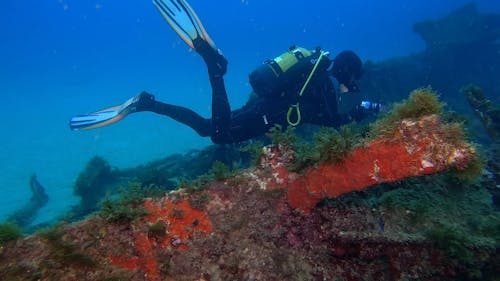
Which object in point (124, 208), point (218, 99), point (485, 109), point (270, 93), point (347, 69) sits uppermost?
point (218, 99)

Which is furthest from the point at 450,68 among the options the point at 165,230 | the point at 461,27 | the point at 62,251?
the point at 62,251

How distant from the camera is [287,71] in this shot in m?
6.87

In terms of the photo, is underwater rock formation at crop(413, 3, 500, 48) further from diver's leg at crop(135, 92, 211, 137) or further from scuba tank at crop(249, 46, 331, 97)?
diver's leg at crop(135, 92, 211, 137)

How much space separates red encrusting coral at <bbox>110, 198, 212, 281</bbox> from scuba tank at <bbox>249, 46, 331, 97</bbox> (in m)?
4.41

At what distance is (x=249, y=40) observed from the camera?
136 meters

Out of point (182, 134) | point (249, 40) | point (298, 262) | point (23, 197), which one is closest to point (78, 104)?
point (182, 134)

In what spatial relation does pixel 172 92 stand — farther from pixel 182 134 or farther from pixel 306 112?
pixel 306 112

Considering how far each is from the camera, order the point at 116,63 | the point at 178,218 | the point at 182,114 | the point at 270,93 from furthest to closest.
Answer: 1. the point at 116,63
2. the point at 182,114
3. the point at 270,93
4. the point at 178,218

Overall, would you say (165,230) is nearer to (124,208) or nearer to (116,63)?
(124,208)

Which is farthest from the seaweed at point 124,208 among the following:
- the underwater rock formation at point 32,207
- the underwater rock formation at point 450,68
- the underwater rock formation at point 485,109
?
the underwater rock formation at point 450,68

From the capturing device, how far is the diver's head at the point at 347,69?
22.7ft

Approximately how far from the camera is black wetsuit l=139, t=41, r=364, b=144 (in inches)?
278

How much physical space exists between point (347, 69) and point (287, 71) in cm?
135

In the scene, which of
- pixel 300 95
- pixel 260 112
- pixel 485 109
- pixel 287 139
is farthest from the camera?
pixel 260 112
